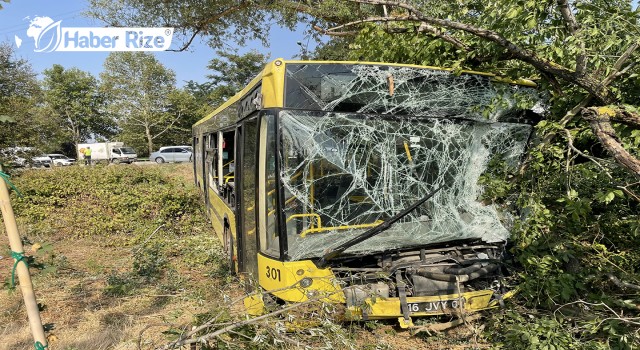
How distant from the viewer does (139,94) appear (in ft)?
140

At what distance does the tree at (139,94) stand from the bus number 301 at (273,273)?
42.9 metres

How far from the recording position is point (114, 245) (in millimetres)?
8008

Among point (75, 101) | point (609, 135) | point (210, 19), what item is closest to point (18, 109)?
point (210, 19)

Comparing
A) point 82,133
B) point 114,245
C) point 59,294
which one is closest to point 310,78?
point 59,294

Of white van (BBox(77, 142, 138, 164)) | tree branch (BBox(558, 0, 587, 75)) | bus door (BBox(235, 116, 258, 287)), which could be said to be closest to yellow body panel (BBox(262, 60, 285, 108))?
bus door (BBox(235, 116, 258, 287))

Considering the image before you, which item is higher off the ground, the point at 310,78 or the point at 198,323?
the point at 310,78

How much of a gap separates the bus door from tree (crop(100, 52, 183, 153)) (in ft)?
137

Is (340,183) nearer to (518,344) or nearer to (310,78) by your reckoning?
(310,78)

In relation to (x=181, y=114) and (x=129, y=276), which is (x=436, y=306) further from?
(x=181, y=114)

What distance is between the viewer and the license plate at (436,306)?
3.48 metres

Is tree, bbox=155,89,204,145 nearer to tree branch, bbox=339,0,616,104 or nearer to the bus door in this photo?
the bus door

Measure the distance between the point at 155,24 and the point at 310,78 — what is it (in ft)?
32.7

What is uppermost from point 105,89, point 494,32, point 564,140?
point 105,89

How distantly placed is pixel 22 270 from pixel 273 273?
187cm
